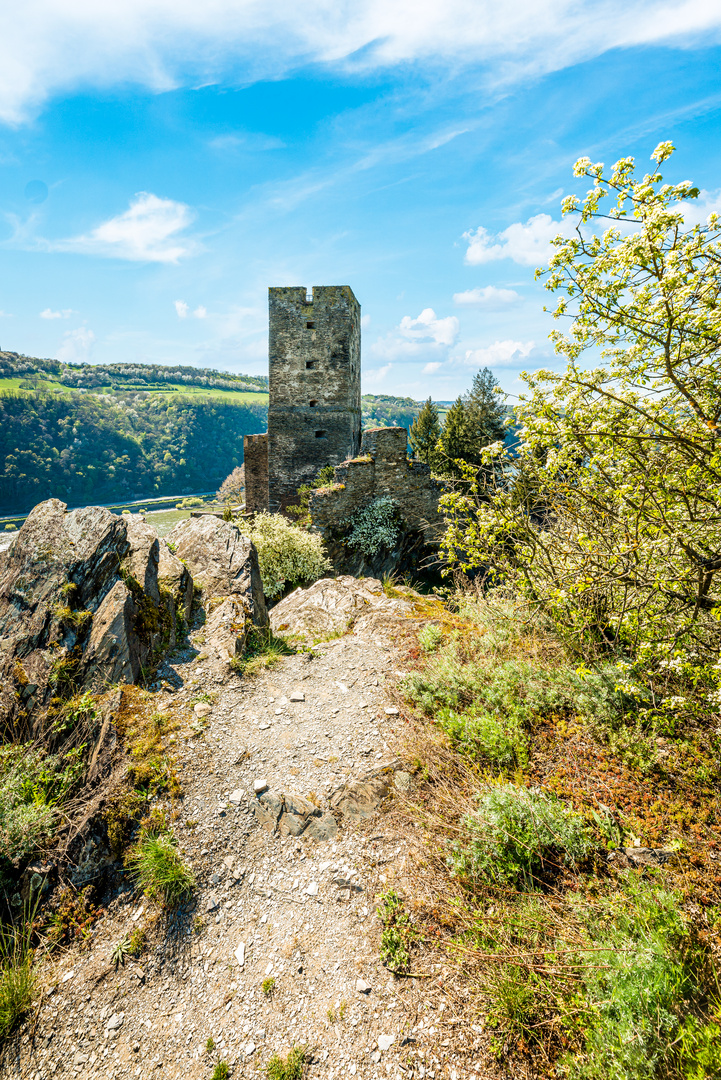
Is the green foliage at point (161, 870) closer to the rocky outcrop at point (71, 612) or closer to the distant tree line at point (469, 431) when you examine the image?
the rocky outcrop at point (71, 612)

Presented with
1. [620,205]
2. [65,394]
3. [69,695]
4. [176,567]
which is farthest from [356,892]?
[65,394]

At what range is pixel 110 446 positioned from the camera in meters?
91.1

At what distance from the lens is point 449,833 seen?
3.82m

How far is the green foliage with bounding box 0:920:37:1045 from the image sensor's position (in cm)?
336

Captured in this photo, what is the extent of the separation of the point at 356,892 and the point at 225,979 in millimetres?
1135

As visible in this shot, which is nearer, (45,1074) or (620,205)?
(45,1074)

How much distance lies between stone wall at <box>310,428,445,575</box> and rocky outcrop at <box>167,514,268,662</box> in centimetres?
613

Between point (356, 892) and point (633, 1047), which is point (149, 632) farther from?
point (633, 1047)

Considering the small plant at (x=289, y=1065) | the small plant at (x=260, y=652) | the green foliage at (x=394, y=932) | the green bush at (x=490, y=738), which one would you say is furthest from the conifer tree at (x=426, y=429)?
the small plant at (x=289, y=1065)

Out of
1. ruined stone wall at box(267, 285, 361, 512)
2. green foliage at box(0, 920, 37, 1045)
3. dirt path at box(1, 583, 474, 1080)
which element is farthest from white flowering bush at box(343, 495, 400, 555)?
green foliage at box(0, 920, 37, 1045)

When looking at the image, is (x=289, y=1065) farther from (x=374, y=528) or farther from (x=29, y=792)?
(x=374, y=528)

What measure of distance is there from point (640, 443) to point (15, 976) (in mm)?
6538

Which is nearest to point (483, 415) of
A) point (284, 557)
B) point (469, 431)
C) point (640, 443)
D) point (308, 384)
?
point (469, 431)

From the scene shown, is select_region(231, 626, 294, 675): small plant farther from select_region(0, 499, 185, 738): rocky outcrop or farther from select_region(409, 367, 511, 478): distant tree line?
select_region(409, 367, 511, 478): distant tree line
